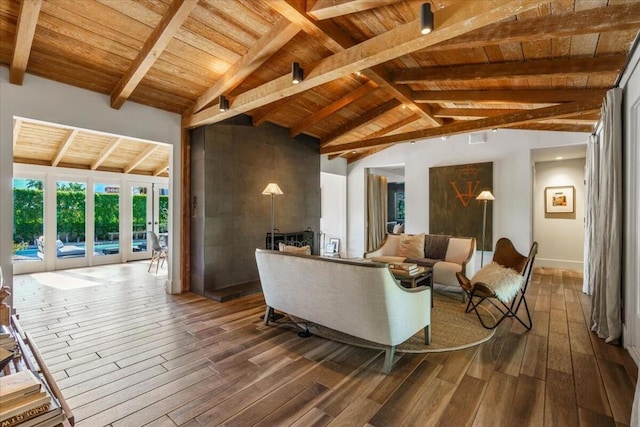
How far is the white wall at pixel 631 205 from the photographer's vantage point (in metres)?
2.46

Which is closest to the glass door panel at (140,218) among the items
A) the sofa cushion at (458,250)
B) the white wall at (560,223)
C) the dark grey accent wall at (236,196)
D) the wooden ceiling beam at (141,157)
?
the wooden ceiling beam at (141,157)

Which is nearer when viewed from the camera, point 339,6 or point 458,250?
point 339,6

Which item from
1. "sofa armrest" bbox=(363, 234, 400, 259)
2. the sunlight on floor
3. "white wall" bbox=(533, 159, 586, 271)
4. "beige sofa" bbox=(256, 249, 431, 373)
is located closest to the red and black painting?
"white wall" bbox=(533, 159, 586, 271)

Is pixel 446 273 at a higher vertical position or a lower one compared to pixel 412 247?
lower

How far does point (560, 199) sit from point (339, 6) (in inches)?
271

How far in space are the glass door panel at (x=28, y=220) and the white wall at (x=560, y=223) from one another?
1109 centimetres

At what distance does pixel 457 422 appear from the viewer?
1844mm

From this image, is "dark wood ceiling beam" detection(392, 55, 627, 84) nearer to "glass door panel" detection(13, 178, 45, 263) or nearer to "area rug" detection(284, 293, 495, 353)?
"area rug" detection(284, 293, 495, 353)

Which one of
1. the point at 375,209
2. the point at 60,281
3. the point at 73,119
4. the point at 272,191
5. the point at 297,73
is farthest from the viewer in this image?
the point at 375,209

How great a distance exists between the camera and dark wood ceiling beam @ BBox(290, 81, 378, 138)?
4809 millimetres

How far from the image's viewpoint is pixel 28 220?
630 cm

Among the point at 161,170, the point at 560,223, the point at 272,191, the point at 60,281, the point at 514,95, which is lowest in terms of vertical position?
the point at 60,281

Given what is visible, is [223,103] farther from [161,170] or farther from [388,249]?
[161,170]

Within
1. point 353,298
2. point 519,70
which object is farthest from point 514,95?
point 353,298
